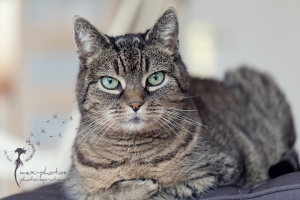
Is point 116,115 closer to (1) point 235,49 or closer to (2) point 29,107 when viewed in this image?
(2) point 29,107

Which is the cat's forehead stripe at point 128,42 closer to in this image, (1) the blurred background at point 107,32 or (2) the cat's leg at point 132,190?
(2) the cat's leg at point 132,190

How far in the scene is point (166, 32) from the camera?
1445 millimetres

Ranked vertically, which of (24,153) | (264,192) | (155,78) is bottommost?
(264,192)

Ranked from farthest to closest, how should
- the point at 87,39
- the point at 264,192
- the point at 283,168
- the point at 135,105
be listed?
the point at 283,168
the point at 87,39
the point at 135,105
the point at 264,192

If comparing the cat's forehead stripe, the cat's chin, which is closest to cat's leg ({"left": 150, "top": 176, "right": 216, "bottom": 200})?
the cat's chin

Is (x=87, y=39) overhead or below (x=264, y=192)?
overhead

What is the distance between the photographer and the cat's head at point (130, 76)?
4.37ft

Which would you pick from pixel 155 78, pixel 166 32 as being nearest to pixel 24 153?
pixel 155 78

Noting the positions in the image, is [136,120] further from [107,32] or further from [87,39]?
[107,32]

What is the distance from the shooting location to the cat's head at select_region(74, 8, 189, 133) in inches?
52.5

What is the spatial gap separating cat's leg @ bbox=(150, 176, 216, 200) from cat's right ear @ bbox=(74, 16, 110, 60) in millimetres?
453

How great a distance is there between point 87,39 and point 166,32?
0.78ft

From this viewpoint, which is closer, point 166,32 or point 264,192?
point 264,192

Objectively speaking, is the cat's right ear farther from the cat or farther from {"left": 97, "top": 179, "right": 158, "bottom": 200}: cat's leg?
{"left": 97, "top": 179, "right": 158, "bottom": 200}: cat's leg
